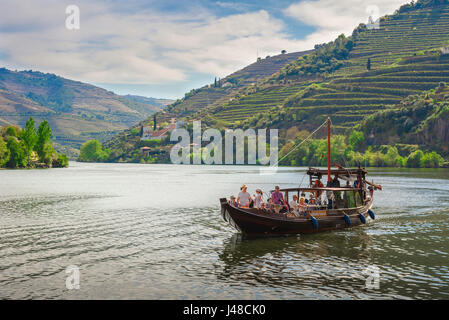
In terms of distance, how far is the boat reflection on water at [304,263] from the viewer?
60.5 feet

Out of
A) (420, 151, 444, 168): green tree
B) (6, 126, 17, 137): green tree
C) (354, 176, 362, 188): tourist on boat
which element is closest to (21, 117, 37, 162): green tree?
(6, 126, 17, 137): green tree

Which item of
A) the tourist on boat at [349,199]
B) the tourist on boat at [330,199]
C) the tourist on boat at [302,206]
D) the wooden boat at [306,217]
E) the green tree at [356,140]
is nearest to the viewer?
the wooden boat at [306,217]

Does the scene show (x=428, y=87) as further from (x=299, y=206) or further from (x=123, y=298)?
(x=123, y=298)

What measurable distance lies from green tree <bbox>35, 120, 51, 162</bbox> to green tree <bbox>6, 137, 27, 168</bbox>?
8.24m

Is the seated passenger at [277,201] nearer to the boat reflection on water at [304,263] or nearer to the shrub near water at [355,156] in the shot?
the boat reflection on water at [304,263]

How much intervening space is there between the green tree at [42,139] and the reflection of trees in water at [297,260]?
13006 cm

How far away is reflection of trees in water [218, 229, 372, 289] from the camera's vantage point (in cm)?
1939

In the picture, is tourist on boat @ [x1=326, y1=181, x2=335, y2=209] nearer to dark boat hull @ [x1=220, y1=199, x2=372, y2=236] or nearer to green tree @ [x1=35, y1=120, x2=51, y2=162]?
dark boat hull @ [x1=220, y1=199, x2=372, y2=236]

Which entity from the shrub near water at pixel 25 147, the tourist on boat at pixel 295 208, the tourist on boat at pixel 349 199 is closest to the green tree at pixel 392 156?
the shrub near water at pixel 25 147

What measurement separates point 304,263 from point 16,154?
133308 mm

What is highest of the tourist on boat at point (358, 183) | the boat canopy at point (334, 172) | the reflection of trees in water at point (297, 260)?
the boat canopy at point (334, 172)

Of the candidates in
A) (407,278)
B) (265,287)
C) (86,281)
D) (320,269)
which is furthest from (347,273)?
(86,281)

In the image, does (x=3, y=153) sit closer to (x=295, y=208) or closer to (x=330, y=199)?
(x=330, y=199)

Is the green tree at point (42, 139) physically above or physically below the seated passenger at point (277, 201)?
above
